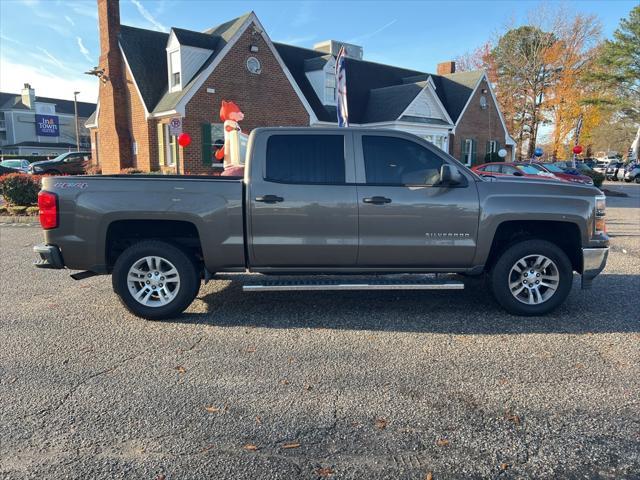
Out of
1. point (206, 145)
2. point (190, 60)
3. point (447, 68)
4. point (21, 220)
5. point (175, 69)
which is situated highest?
point (447, 68)

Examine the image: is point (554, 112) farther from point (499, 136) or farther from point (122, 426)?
point (122, 426)

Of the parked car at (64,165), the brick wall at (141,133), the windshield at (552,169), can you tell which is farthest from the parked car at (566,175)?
the parked car at (64,165)

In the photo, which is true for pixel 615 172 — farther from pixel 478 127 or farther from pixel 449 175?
pixel 449 175

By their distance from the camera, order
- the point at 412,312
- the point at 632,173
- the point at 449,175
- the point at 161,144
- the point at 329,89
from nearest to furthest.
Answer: the point at 449,175 → the point at 412,312 → the point at 161,144 → the point at 329,89 → the point at 632,173

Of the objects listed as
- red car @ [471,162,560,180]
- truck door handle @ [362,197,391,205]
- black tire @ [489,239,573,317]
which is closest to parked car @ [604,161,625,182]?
red car @ [471,162,560,180]

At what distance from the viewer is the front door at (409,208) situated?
4996mm

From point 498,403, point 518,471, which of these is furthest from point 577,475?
point 498,403

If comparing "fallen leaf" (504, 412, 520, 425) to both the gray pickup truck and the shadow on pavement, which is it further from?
the gray pickup truck

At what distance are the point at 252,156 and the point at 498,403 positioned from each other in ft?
10.7

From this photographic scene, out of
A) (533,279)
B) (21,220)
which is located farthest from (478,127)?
(533,279)

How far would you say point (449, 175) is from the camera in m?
4.84

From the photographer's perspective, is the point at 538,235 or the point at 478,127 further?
the point at 478,127

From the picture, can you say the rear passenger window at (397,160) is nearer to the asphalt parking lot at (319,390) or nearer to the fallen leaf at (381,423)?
the asphalt parking lot at (319,390)

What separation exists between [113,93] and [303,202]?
738 inches
